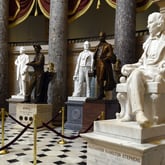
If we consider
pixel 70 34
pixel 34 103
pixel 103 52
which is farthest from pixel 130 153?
pixel 70 34

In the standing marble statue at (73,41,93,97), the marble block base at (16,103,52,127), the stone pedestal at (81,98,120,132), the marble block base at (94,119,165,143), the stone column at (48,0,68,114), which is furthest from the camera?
the stone column at (48,0,68,114)

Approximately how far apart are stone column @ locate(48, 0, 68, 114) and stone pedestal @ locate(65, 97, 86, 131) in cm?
106

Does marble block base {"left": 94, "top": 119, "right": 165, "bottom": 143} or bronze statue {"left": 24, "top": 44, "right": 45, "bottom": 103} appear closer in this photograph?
marble block base {"left": 94, "top": 119, "right": 165, "bottom": 143}

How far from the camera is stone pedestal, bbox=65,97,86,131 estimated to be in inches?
388

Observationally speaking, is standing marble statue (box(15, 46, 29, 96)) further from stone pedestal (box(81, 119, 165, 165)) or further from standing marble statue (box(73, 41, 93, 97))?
stone pedestal (box(81, 119, 165, 165))

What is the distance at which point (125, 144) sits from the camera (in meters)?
3.64

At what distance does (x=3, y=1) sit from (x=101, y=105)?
25.0ft

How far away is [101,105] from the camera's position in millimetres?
8250

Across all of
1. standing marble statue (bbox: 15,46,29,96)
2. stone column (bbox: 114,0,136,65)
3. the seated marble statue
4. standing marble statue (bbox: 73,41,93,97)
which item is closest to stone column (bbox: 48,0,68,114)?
standing marble statue (bbox: 73,41,93,97)

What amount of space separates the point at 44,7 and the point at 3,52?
8.77 feet

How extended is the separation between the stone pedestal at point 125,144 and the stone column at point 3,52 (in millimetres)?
9293

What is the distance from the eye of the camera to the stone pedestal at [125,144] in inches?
141

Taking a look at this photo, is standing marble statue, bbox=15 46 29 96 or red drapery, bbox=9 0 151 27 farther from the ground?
red drapery, bbox=9 0 151 27

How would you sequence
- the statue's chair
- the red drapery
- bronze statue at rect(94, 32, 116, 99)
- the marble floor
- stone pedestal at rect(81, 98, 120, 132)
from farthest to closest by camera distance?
1. the red drapery
2. bronze statue at rect(94, 32, 116, 99)
3. stone pedestal at rect(81, 98, 120, 132)
4. the marble floor
5. the statue's chair
